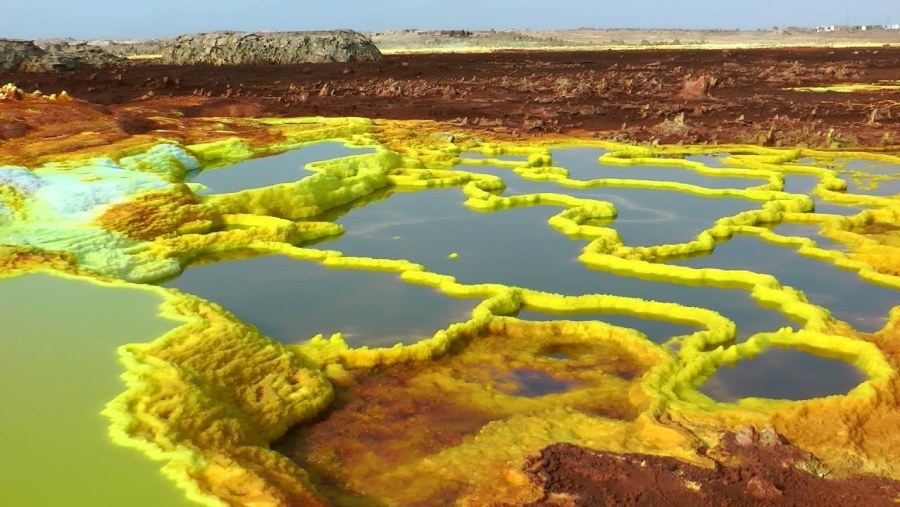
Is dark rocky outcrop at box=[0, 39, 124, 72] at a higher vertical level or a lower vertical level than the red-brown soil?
higher

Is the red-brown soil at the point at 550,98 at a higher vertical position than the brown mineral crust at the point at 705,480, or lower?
lower

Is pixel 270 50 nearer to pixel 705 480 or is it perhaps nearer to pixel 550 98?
pixel 550 98

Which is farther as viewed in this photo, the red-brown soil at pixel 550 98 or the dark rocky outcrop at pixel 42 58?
the dark rocky outcrop at pixel 42 58

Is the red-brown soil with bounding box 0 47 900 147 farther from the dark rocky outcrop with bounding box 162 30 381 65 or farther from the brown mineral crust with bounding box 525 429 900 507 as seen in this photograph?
the brown mineral crust with bounding box 525 429 900 507

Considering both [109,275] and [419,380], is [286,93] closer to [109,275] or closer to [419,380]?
[109,275]

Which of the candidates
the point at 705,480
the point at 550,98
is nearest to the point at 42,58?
the point at 550,98

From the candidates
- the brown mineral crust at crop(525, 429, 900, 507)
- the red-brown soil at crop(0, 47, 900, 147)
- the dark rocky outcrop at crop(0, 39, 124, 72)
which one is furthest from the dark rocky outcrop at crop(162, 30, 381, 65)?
the brown mineral crust at crop(525, 429, 900, 507)

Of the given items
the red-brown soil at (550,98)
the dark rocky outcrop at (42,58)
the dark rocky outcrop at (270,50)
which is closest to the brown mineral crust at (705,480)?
the red-brown soil at (550,98)

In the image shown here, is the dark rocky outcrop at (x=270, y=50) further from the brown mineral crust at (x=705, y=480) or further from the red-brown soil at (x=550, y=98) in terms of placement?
the brown mineral crust at (x=705, y=480)

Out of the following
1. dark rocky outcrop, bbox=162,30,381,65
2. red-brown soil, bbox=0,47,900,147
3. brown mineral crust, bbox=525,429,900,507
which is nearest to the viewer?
brown mineral crust, bbox=525,429,900,507
